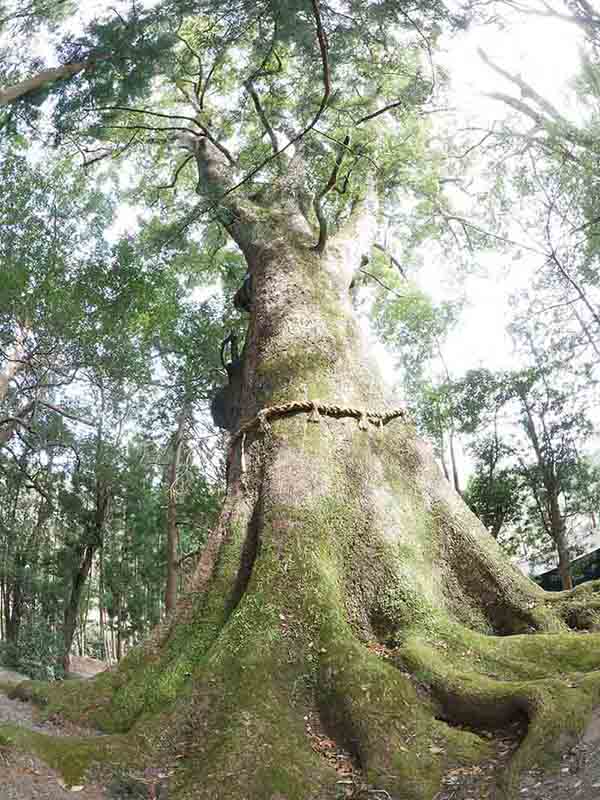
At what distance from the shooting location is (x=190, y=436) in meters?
12.3

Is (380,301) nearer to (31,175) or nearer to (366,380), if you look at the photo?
(31,175)

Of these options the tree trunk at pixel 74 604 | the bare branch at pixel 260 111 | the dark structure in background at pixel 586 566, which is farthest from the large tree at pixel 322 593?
the dark structure in background at pixel 586 566

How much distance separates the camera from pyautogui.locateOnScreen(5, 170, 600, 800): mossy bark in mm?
3100

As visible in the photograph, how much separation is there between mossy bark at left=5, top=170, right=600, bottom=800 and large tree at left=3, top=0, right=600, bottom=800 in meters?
0.01

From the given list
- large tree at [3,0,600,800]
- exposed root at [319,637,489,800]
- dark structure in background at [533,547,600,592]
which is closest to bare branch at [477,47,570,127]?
large tree at [3,0,600,800]

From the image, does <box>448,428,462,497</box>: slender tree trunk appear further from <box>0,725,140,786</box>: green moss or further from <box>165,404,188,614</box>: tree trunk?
<box>0,725,140,786</box>: green moss

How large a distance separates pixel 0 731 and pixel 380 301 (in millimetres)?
13181

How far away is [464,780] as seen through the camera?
2910 mm

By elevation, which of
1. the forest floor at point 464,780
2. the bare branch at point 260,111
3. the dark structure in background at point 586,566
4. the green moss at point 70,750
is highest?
the bare branch at point 260,111

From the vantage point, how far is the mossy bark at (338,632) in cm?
310

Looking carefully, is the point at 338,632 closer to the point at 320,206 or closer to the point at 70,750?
the point at 70,750

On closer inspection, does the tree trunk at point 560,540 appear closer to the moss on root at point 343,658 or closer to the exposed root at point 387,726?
the moss on root at point 343,658

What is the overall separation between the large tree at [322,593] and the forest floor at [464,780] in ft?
0.24

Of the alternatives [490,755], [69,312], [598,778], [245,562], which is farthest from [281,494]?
[69,312]
